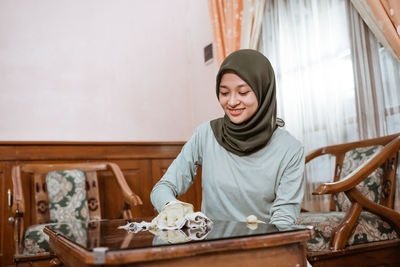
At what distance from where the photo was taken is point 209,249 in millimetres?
824

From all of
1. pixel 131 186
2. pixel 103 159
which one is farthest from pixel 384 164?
pixel 103 159

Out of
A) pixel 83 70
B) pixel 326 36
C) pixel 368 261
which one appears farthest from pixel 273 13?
pixel 368 261

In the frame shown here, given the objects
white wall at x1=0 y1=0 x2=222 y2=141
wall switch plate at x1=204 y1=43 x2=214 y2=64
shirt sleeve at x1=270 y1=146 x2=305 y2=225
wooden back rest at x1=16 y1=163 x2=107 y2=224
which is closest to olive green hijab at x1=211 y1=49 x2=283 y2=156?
shirt sleeve at x1=270 y1=146 x2=305 y2=225

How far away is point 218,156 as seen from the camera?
1.54m

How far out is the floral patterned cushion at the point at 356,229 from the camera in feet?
6.00

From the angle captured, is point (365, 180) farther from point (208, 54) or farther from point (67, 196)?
point (208, 54)

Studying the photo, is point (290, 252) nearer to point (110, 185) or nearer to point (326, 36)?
point (326, 36)

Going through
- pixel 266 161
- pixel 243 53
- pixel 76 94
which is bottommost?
pixel 266 161

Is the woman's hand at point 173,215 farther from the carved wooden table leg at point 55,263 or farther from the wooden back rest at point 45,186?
the wooden back rest at point 45,186

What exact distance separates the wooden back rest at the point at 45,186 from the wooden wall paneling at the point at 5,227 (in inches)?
6.3

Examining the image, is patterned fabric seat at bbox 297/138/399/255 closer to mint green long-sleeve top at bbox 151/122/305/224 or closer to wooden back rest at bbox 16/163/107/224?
mint green long-sleeve top at bbox 151/122/305/224

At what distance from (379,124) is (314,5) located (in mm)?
1097

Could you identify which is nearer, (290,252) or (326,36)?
(290,252)

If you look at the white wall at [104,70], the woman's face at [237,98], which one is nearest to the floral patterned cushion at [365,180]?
the woman's face at [237,98]
